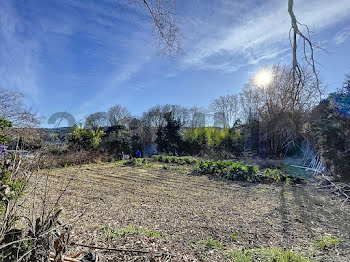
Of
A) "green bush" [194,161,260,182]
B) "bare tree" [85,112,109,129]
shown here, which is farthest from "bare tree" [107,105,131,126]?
"green bush" [194,161,260,182]

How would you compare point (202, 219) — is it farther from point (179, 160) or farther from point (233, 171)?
point (179, 160)

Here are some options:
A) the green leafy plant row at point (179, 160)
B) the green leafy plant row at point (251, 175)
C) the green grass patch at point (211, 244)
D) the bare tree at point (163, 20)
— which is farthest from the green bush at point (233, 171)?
the bare tree at point (163, 20)

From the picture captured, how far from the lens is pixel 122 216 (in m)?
3.23

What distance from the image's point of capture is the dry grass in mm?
2271

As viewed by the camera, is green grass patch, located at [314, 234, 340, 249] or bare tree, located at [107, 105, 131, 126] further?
bare tree, located at [107, 105, 131, 126]

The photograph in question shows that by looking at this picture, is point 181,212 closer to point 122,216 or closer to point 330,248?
point 122,216

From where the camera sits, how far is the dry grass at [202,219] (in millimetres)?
2271

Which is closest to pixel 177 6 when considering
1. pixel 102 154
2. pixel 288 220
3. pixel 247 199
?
pixel 288 220

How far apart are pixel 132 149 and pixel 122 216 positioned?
10.4 metres

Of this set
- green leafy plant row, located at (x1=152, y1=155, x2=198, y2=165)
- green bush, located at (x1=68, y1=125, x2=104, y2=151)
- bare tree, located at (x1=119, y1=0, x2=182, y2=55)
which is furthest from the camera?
green bush, located at (x1=68, y1=125, x2=104, y2=151)

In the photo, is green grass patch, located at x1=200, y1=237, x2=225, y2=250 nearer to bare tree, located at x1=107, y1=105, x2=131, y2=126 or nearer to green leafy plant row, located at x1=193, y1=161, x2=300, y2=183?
green leafy plant row, located at x1=193, y1=161, x2=300, y2=183

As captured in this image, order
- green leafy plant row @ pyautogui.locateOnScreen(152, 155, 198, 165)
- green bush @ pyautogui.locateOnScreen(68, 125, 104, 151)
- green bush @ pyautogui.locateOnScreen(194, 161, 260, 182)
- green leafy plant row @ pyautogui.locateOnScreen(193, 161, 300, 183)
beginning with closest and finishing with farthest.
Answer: green leafy plant row @ pyautogui.locateOnScreen(193, 161, 300, 183) < green bush @ pyautogui.locateOnScreen(194, 161, 260, 182) < green leafy plant row @ pyautogui.locateOnScreen(152, 155, 198, 165) < green bush @ pyautogui.locateOnScreen(68, 125, 104, 151)

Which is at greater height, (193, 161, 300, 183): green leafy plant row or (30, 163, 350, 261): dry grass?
(193, 161, 300, 183): green leafy plant row

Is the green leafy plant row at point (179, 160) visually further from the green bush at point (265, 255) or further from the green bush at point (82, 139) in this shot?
the green bush at point (265, 255)
